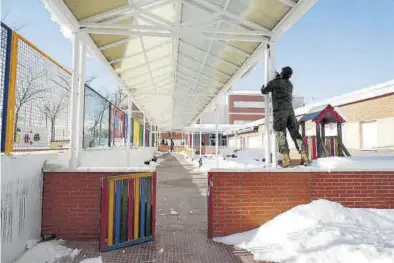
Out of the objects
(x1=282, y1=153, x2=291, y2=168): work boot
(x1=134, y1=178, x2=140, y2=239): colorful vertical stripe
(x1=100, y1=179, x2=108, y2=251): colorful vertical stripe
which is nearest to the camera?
(x1=100, y1=179, x2=108, y2=251): colorful vertical stripe

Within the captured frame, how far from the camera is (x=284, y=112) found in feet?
16.9

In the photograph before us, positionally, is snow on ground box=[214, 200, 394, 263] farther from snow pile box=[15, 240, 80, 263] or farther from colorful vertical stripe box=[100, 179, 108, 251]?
snow pile box=[15, 240, 80, 263]

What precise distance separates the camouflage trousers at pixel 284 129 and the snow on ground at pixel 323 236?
3.42 ft

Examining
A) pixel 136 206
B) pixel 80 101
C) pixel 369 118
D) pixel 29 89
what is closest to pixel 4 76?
pixel 29 89

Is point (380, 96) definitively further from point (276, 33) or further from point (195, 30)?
point (195, 30)

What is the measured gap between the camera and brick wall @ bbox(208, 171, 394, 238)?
14.8 feet

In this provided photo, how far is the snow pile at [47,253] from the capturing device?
141 inches

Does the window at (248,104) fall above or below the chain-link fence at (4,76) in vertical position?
above

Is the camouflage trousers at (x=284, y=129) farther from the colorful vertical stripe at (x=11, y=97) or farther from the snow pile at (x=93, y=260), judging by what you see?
the colorful vertical stripe at (x=11, y=97)

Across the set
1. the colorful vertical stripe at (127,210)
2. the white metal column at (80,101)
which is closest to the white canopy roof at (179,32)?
the white metal column at (80,101)

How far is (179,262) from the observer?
3.67 metres

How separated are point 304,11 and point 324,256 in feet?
11.6

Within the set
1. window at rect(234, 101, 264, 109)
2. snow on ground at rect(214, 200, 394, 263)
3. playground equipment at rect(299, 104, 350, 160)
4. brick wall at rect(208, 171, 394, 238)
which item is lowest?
snow on ground at rect(214, 200, 394, 263)

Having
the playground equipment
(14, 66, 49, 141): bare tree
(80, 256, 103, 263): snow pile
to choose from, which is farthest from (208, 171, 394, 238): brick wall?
the playground equipment
